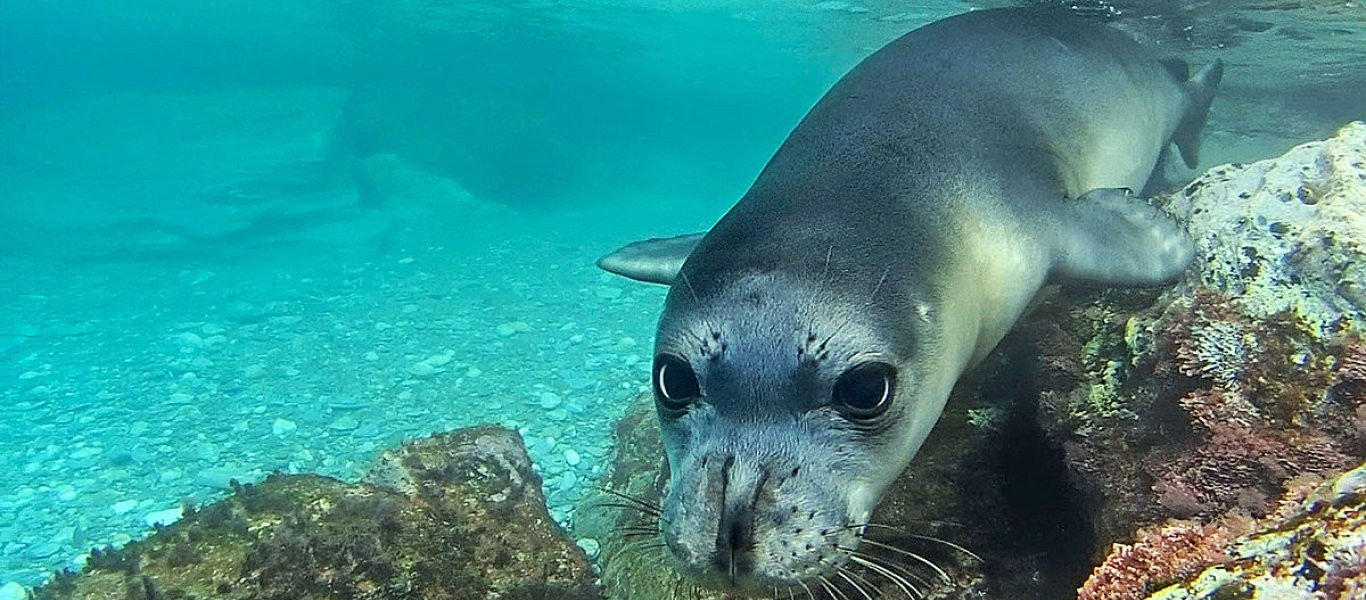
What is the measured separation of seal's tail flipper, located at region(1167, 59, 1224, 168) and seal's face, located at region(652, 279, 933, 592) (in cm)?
481

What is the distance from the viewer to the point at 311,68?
51344mm

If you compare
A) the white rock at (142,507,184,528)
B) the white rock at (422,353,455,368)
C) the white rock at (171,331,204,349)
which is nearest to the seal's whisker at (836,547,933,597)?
the white rock at (142,507,184,528)

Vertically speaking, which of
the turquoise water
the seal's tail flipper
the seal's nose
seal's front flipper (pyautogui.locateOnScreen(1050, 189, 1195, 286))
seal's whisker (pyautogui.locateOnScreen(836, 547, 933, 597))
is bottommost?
the turquoise water

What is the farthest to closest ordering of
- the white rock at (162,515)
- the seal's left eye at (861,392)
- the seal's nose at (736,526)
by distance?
the white rock at (162,515)
the seal's left eye at (861,392)
the seal's nose at (736,526)

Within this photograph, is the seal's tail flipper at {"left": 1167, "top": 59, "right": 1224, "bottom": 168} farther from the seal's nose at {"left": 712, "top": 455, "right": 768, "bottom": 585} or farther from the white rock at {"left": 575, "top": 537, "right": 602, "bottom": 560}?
the seal's nose at {"left": 712, "top": 455, "right": 768, "bottom": 585}

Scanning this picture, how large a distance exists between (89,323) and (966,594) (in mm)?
14723

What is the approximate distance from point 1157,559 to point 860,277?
37.1 inches

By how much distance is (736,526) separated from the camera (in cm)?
185

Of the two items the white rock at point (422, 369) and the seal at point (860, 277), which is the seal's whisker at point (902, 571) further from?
the white rock at point (422, 369)

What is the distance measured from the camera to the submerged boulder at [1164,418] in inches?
76.2

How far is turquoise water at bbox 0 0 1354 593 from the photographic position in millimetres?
7617

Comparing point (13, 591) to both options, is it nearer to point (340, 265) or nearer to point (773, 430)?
point (773, 430)

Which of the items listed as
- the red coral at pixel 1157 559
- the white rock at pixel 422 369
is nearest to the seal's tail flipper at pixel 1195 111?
the red coral at pixel 1157 559

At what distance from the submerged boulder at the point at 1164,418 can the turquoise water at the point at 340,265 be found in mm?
3742
